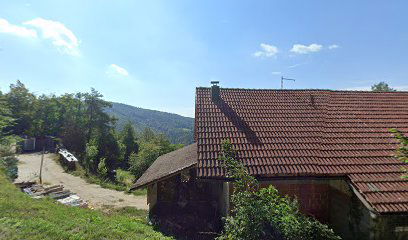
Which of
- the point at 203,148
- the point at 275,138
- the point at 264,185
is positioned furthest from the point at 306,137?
the point at 203,148

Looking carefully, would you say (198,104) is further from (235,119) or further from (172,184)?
(172,184)

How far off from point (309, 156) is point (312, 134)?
4.75 feet

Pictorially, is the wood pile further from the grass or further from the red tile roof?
the red tile roof

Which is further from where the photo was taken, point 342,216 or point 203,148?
point 203,148

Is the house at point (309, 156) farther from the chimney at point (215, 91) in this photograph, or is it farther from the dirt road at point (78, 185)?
the dirt road at point (78, 185)

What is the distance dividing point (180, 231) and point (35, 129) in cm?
3861

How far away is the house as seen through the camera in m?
8.03

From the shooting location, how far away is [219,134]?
1044cm

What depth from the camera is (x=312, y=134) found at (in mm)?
10562

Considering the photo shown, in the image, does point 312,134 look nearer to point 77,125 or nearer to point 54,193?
point 54,193

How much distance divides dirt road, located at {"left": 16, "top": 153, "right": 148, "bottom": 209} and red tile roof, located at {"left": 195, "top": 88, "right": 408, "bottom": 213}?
8.35 meters

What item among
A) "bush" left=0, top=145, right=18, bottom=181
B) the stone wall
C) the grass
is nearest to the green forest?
"bush" left=0, top=145, right=18, bottom=181

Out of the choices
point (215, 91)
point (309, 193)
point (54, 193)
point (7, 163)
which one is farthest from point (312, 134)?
point (7, 163)

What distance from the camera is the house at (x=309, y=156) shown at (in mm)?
8031
